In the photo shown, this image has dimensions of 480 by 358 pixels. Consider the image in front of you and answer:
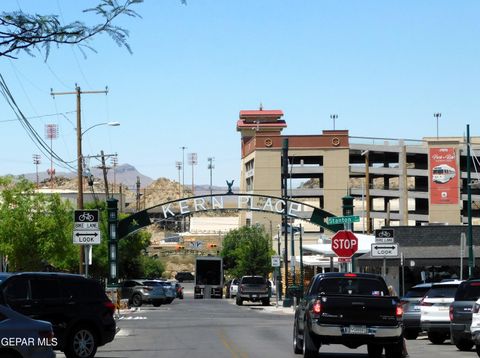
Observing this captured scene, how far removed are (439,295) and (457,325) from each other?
4.24 metres

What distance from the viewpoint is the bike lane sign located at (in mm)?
32125

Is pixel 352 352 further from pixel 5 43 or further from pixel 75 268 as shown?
pixel 75 268

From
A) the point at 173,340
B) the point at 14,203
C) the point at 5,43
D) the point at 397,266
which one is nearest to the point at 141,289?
the point at 14,203

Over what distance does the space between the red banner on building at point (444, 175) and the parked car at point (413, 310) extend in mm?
82178

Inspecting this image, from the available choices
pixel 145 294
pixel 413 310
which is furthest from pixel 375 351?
pixel 145 294

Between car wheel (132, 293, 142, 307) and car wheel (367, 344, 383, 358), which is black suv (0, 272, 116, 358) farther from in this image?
car wheel (132, 293, 142, 307)

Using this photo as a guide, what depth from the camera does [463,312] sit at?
2456cm

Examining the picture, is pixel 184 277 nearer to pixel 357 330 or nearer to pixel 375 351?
pixel 375 351

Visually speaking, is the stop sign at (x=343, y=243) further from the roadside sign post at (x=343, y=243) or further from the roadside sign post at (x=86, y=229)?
the roadside sign post at (x=86, y=229)

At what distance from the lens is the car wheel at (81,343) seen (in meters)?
21.8

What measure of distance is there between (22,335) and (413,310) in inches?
698

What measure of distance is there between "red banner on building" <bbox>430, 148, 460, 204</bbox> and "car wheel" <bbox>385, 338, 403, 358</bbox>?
91.6m

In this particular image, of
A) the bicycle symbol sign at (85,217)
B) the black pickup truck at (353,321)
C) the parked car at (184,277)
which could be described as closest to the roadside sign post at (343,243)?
the bicycle symbol sign at (85,217)

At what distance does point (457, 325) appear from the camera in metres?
24.8
